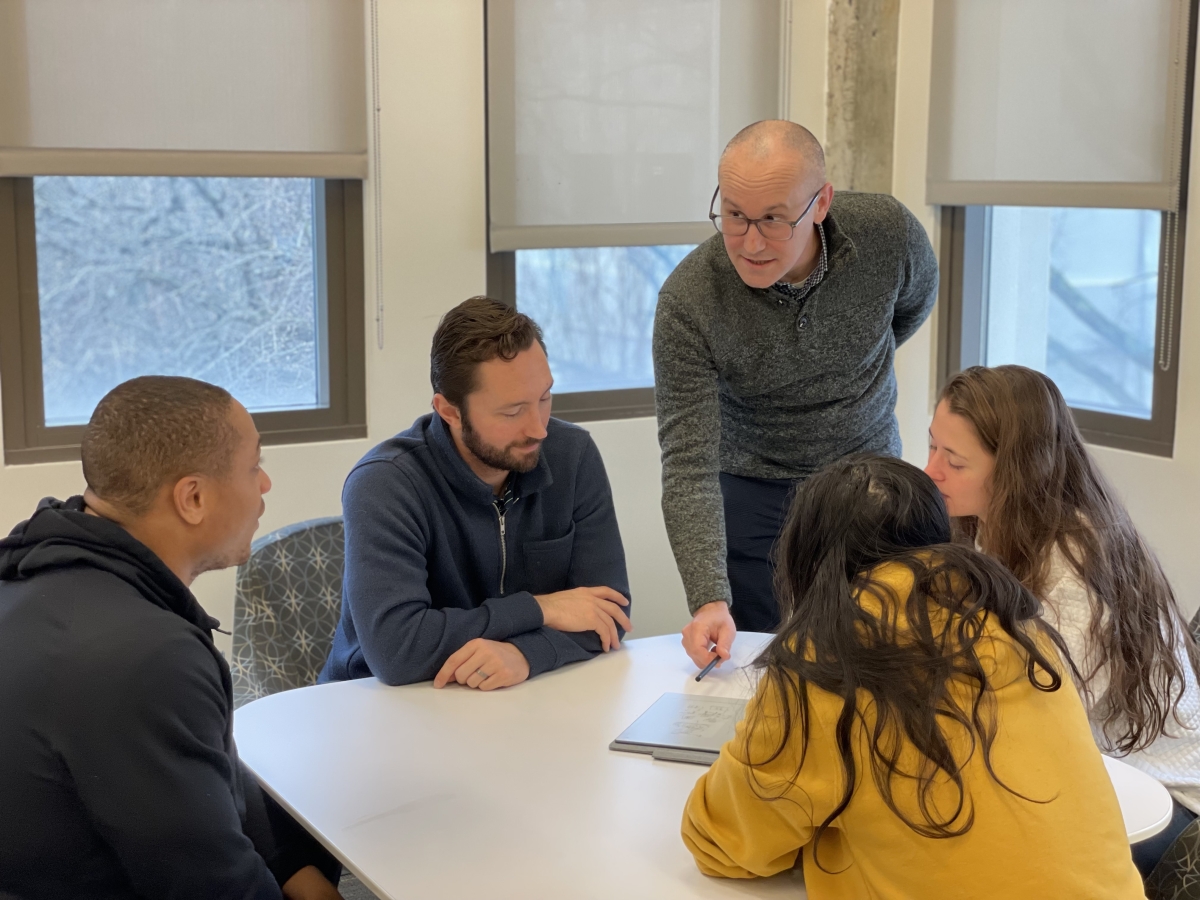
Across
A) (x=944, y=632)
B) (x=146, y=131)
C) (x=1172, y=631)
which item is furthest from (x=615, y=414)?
(x=944, y=632)

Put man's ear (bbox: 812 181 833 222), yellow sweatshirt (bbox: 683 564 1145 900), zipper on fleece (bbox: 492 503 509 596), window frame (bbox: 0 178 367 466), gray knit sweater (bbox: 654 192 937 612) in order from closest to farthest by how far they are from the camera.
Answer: yellow sweatshirt (bbox: 683 564 1145 900) → zipper on fleece (bbox: 492 503 509 596) → man's ear (bbox: 812 181 833 222) → gray knit sweater (bbox: 654 192 937 612) → window frame (bbox: 0 178 367 466)

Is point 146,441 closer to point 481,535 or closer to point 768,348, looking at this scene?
point 481,535

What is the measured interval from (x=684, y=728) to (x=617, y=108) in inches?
87.4

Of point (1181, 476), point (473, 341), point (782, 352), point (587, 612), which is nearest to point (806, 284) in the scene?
point (782, 352)

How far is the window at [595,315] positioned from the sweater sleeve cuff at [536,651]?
Answer: 5.42ft

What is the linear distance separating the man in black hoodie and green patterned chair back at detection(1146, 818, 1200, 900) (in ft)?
3.91

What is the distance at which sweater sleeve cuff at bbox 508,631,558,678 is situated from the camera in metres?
2.07

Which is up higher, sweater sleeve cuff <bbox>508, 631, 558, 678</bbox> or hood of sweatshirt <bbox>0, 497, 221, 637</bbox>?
hood of sweatshirt <bbox>0, 497, 221, 637</bbox>

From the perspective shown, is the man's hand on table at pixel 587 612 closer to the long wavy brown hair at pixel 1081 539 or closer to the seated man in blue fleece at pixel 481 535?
the seated man in blue fleece at pixel 481 535

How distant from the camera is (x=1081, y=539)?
Result: 196 cm

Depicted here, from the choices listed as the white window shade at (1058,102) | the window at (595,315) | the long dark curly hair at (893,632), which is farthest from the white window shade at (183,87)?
the long dark curly hair at (893,632)

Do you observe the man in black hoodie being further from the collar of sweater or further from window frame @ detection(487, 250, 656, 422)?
window frame @ detection(487, 250, 656, 422)

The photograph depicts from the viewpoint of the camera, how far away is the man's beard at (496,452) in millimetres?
2195

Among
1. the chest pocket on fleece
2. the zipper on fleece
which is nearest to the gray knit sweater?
the chest pocket on fleece
